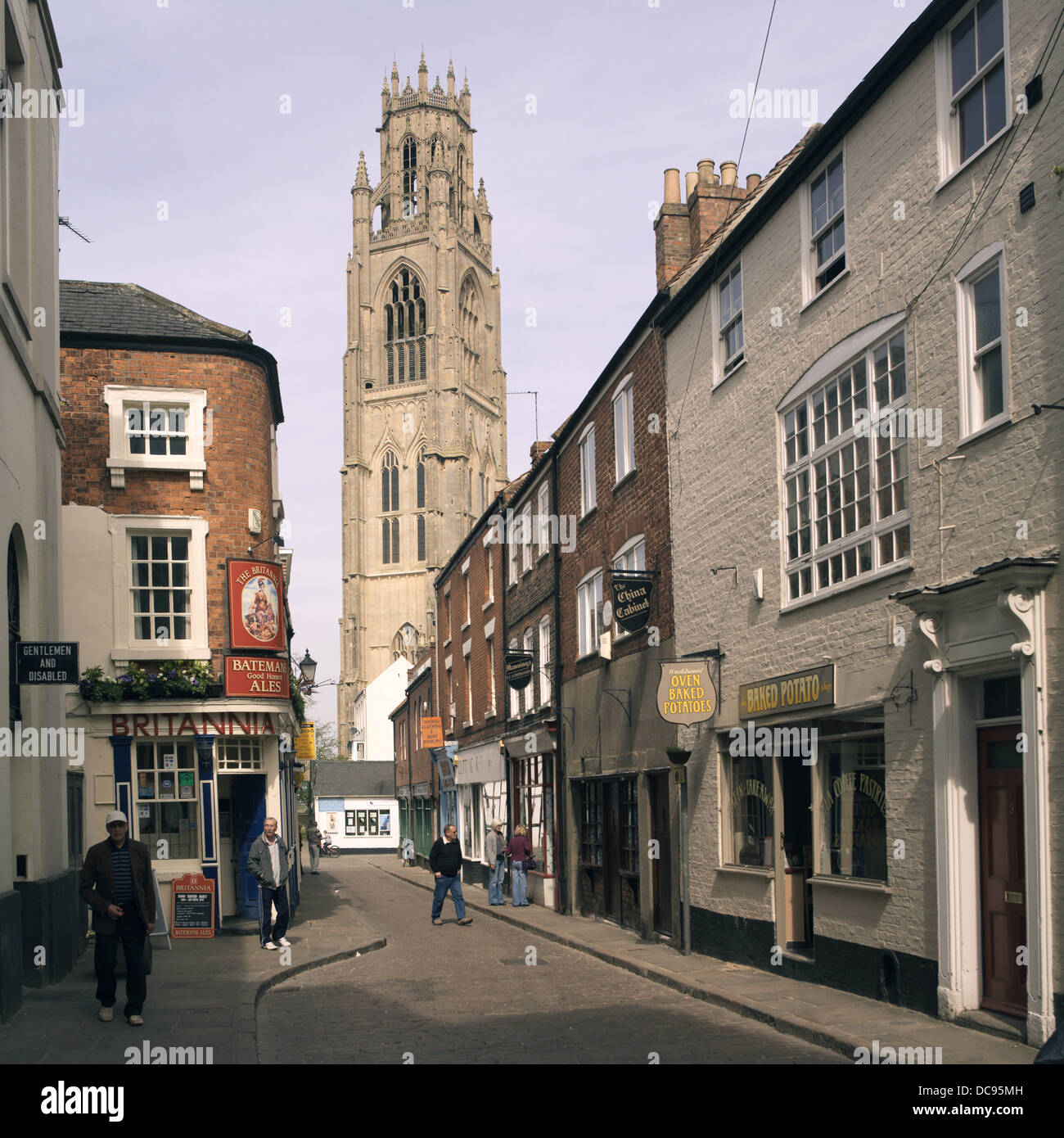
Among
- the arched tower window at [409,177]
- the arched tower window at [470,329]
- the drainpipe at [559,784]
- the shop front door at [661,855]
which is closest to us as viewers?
the shop front door at [661,855]

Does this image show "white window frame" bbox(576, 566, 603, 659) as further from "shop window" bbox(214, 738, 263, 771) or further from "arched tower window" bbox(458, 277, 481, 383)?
"arched tower window" bbox(458, 277, 481, 383)

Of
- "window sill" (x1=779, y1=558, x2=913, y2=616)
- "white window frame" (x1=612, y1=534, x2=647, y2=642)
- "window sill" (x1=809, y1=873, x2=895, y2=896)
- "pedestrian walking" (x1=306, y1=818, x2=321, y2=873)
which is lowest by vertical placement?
"pedestrian walking" (x1=306, y1=818, x2=321, y2=873)

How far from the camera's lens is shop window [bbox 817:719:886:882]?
475 inches

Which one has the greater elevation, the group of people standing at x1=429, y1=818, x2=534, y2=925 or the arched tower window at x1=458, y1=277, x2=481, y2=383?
the arched tower window at x1=458, y1=277, x2=481, y2=383

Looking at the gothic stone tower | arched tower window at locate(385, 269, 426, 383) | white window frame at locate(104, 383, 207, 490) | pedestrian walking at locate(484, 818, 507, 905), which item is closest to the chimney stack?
white window frame at locate(104, 383, 207, 490)

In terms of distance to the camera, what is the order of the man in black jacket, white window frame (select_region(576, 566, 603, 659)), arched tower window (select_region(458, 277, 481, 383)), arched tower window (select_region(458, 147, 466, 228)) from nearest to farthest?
1. the man in black jacket
2. white window frame (select_region(576, 566, 603, 659))
3. arched tower window (select_region(458, 277, 481, 383))
4. arched tower window (select_region(458, 147, 466, 228))

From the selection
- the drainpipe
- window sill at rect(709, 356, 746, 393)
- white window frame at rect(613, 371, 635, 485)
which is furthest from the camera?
the drainpipe

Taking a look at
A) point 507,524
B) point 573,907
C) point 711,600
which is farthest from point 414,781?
point 711,600

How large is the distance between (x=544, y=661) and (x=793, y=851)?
12750mm

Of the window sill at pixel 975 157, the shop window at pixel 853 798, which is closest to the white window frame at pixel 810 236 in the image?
the window sill at pixel 975 157

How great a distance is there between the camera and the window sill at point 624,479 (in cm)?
2005

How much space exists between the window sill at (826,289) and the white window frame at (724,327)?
1.89 m

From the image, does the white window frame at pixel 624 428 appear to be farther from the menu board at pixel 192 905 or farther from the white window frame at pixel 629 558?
the menu board at pixel 192 905

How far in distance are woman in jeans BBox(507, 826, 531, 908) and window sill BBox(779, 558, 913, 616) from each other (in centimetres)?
1408
